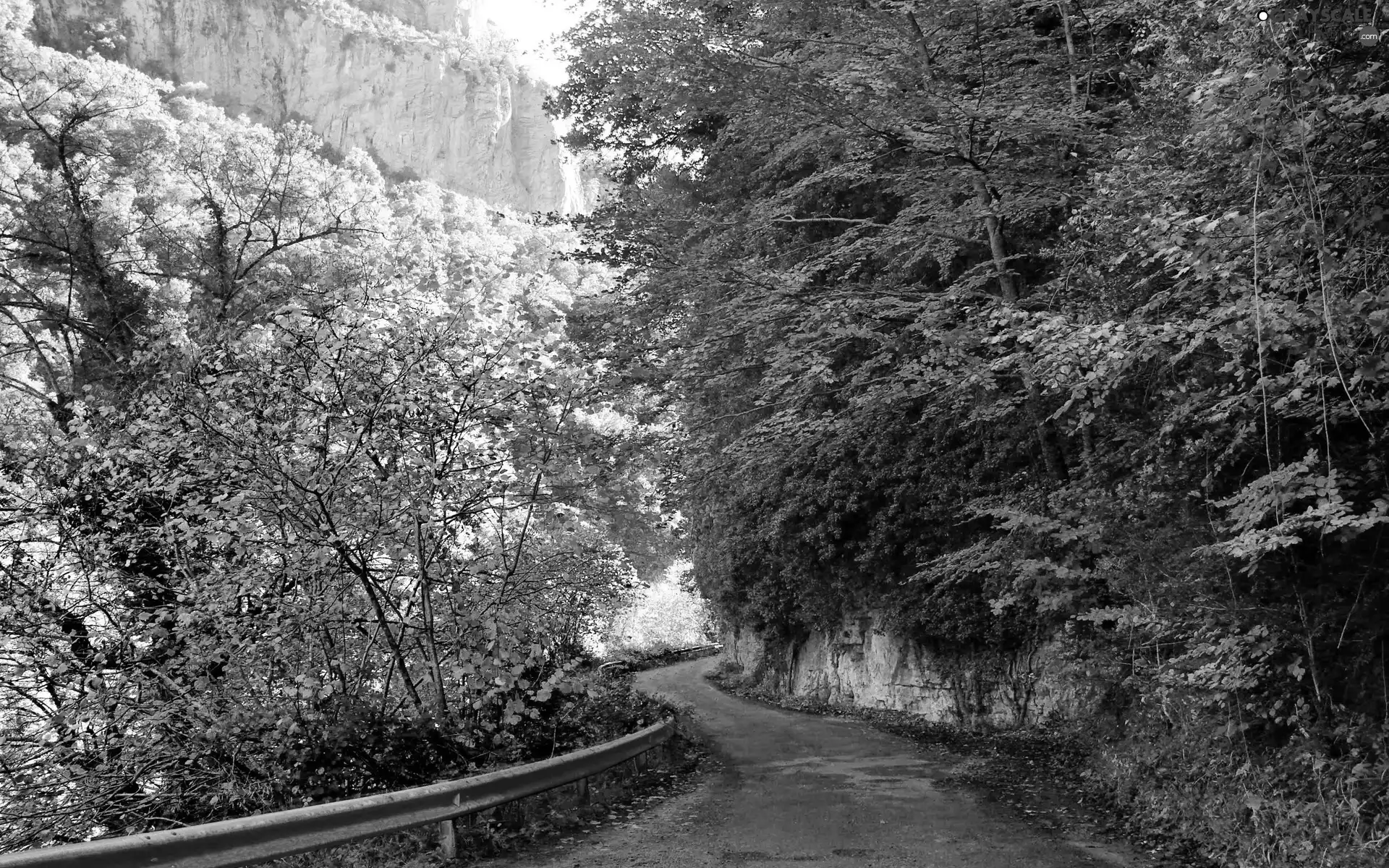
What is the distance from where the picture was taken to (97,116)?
39.9 feet

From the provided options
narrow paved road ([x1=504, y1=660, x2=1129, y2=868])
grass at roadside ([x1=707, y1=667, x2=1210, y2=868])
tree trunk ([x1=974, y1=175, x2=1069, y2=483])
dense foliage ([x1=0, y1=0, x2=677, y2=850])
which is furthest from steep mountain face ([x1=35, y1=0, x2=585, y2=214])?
dense foliage ([x1=0, y1=0, x2=677, y2=850])

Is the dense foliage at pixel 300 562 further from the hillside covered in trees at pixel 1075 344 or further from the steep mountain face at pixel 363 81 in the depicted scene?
the steep mountain face at pixel 363 81

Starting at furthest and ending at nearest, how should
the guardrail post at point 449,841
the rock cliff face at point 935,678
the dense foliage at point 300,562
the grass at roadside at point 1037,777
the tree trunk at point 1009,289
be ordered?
the rock cliff face at point 935,678, the tree trunk at point 1009,289, the grass at roadside at point 1037,777, the dense foliage at point 300,562, the guardrail post at point 449,841

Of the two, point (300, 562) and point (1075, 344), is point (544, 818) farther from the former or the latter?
point (1075, 344)

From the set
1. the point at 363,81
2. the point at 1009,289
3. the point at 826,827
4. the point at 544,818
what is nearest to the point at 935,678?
the point at 1009,289

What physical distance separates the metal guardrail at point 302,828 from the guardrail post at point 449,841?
13 mm

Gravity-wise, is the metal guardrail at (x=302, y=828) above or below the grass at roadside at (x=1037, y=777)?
above

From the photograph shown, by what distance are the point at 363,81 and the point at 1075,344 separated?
413 ft

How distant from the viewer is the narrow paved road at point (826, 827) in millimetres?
6141

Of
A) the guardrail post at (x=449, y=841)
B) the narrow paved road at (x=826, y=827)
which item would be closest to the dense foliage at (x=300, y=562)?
the guardrail post at (x=449, y=841)

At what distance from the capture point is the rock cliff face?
39.4 feet

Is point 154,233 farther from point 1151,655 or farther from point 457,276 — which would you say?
point 1151,655

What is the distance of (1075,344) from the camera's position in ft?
19.7

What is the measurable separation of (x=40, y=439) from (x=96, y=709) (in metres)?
2.57
